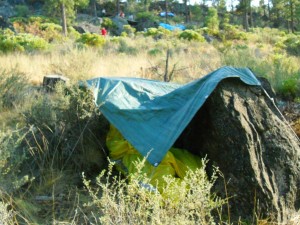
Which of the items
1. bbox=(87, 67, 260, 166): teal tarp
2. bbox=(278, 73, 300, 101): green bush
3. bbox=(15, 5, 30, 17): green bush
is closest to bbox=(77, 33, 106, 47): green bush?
bbox=(278, 73, 300, 101): green bush

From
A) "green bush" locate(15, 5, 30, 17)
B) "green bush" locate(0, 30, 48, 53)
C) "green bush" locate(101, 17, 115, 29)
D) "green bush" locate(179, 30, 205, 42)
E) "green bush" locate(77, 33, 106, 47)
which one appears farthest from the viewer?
"green bush" locate(15, 5, 30, 17)

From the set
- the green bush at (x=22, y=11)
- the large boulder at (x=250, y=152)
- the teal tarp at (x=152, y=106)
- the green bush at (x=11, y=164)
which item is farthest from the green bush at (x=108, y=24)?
the large boulder at (x=250, y=152)

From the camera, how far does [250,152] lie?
3.79 metres

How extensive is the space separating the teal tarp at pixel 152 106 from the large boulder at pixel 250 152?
0.59 feet

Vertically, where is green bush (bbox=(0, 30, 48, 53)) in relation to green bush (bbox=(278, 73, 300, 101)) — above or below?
above

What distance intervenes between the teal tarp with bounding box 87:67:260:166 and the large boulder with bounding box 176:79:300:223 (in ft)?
0.59

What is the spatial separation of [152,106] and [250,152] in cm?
131

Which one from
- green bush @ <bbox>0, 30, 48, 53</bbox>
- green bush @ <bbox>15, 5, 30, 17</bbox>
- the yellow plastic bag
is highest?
green bush @ <bbox>15, 5, 30, 17</bbox>

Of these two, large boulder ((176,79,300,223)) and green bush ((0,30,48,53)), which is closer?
large boulder ((176,79,300,223))

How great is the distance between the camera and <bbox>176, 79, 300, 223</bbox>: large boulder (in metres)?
3.69

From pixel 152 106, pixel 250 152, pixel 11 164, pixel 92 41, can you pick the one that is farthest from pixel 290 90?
pixel 92 41

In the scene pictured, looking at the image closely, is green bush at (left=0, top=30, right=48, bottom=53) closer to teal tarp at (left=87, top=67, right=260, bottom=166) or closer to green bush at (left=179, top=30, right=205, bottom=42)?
green bush at (left=179, top=30, right=205, bottom=42)

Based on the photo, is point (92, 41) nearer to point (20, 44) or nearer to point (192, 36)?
point (20, 44)

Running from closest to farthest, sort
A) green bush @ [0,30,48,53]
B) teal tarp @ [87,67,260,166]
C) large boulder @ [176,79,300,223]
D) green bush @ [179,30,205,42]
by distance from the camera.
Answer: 1. large boulder @ [176,79,300,223]
2. teal tarp @ [87,67,260,166]
3. green bush @ [0,30,48,53]
4. green bush @ [179,30,205,42]
